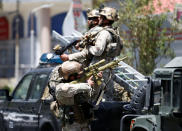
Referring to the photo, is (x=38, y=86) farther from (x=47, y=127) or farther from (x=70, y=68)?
(x=70, y=68)

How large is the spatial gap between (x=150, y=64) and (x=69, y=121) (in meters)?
5.25

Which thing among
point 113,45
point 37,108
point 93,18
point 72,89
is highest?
point 93,18

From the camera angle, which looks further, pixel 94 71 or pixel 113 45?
pixel 113 45

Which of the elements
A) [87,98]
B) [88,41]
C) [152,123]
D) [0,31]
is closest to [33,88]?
[88,41]

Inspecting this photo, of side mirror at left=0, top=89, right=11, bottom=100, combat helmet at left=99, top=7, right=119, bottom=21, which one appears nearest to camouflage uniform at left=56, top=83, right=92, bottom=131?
combat helmet at left=99, top=7, right=119, bottom=21

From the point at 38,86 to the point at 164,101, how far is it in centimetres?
360

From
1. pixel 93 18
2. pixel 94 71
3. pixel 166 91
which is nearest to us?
pixel 166 91

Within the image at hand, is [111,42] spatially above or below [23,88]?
above

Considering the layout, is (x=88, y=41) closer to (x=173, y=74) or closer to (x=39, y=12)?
(x=173, y=74)

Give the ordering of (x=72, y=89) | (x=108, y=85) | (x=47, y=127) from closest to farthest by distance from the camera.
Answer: (x=72, y=89) < (x=108, y=85) < (x=47, y=127)

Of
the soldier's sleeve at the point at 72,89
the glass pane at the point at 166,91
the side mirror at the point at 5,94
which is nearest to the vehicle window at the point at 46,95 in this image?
the side mirror at the point at 5,94

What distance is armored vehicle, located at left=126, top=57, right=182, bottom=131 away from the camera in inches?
254

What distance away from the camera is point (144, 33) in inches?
482

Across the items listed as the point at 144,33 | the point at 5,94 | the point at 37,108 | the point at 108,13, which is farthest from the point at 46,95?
the point at 144,33
